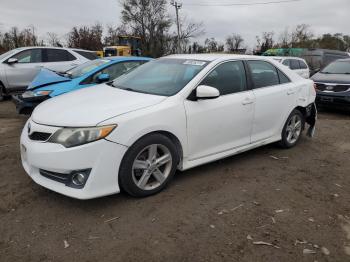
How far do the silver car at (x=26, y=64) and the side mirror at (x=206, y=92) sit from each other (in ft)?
22.0

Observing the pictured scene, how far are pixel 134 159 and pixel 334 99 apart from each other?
699 centimetres

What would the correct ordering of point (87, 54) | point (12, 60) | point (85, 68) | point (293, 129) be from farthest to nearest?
Result: point (87, 54) < point (12, 60) < point (85, 68) < point (293, 129)

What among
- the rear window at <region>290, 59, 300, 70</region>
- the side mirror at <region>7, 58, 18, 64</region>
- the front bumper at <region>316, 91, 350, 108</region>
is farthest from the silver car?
the rear window at <region>290, 59, 300, 70</region>

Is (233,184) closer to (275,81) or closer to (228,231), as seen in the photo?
(228,231)

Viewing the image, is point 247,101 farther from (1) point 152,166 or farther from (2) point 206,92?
(1) point 152,166

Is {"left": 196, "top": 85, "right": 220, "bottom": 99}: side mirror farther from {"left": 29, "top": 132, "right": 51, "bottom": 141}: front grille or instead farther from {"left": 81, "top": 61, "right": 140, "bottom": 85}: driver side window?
{"left": 81, "top": 61, "right": 140, "bottom": 85}: driver side window

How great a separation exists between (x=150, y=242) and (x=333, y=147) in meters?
4.14

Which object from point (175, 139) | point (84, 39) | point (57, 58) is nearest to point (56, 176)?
point (175, 139)

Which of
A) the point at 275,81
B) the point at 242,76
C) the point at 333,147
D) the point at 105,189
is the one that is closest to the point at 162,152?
the point at 105,189

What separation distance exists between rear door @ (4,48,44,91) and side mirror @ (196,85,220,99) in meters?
7.57

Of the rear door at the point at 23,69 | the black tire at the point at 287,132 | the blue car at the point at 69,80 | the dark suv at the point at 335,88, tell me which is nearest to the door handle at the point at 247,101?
the black tire at the point at 287,132

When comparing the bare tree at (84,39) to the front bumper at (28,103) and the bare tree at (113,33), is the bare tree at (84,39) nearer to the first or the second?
the bare tree at (113,33)

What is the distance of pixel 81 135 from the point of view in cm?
317

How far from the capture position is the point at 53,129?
129 inches
